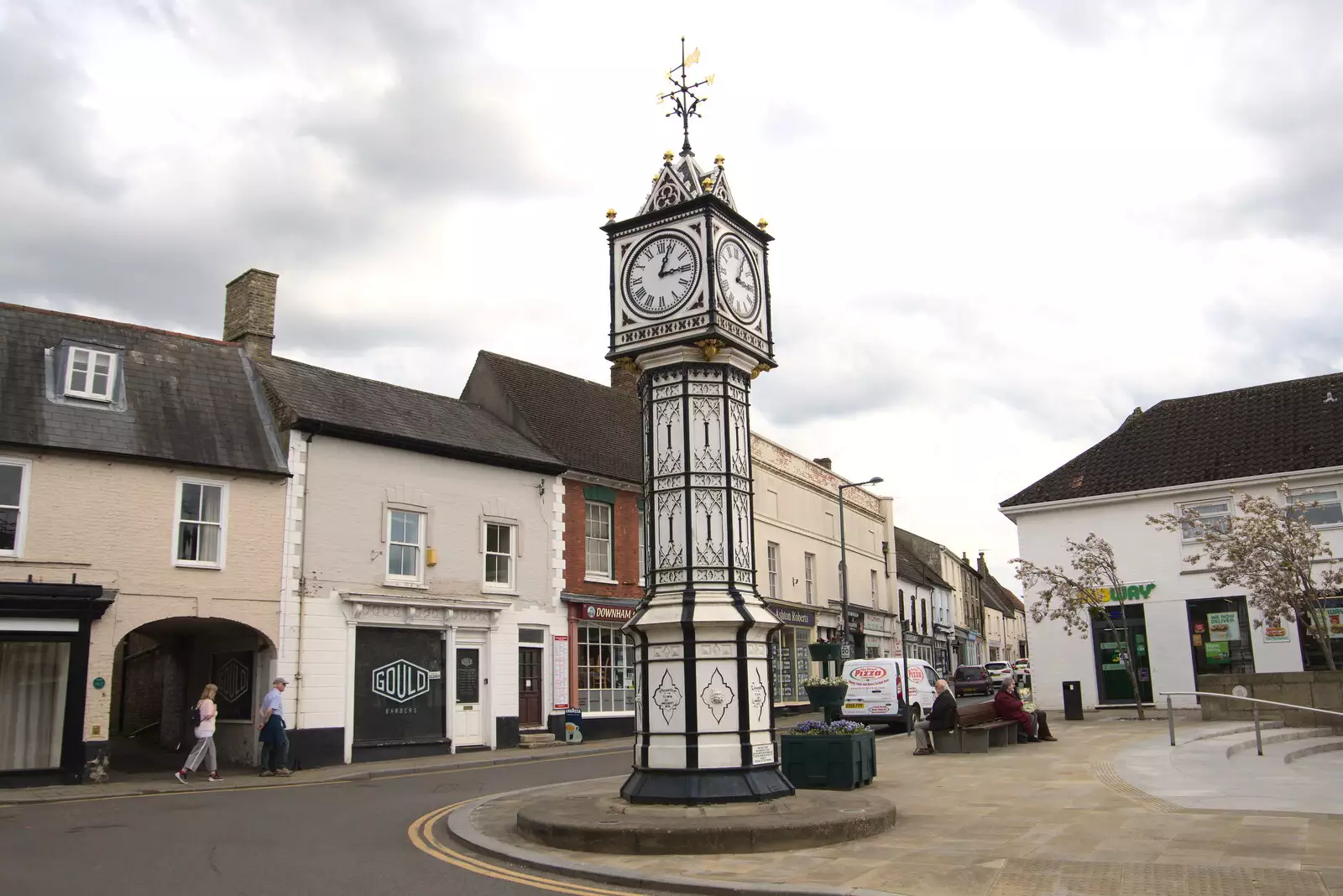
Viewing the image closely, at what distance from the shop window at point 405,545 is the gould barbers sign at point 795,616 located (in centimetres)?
1453

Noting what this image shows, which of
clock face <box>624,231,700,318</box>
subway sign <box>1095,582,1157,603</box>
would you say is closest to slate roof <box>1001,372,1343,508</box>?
subway sign <box>1095,582,1157,603</box>

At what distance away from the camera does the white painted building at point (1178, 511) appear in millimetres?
27406

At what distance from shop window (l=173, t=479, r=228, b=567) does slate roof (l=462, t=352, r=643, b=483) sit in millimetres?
8808

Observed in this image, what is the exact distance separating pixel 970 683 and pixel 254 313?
3115 cm

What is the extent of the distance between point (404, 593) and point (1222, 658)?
67.3ft

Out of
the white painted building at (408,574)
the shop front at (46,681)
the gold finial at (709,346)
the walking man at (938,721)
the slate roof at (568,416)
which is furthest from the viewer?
the slate roof at (568,416)

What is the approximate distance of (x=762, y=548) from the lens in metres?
35.4

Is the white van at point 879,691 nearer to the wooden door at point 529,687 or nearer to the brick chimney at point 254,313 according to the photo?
the wooden door at point 529,687

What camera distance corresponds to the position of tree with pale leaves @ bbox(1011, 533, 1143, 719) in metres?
26.5

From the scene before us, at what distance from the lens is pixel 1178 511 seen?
28969mm

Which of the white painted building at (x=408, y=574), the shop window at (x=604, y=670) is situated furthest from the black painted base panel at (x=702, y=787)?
the shop window at (x=604, y=670)

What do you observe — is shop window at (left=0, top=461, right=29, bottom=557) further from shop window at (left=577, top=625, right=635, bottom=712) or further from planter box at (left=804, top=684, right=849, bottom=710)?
planter box at (left=804, top=684, right=849, bottom=710)

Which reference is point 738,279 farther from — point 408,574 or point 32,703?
point 32,703

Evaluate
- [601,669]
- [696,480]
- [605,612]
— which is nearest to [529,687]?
[601,669]
